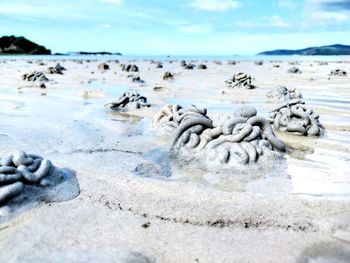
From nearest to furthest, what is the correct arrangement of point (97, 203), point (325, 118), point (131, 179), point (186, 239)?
point (186, 239), point (97, 203), point (131, 179), point (325, 118)

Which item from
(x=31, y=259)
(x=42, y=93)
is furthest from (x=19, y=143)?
(x=42, y=93)

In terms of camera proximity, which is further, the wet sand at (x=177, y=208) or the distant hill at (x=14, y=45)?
the distant hill at (x=14, y=45)

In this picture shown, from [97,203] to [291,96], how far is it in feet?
32.1

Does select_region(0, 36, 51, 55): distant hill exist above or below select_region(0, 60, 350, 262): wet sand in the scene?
below

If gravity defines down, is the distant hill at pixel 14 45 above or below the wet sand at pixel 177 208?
below

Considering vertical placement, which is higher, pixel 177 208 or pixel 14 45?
pixel 177 208

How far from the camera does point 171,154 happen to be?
623cm

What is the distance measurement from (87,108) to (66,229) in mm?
7694

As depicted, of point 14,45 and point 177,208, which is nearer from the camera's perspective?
point 177,208

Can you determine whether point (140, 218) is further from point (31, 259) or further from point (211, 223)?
point (31, 259)

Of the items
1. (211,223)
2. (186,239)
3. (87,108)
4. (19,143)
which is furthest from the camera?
(87,108)

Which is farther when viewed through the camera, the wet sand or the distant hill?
the distant hill

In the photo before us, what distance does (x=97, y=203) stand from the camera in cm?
441

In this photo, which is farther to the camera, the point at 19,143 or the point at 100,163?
the point at 19,143
